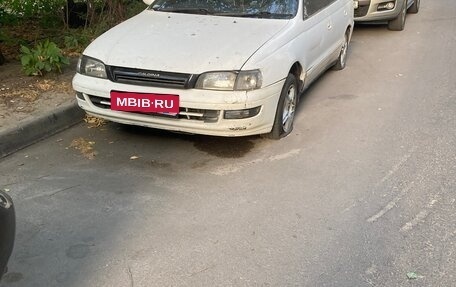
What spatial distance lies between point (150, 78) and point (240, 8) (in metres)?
1.45

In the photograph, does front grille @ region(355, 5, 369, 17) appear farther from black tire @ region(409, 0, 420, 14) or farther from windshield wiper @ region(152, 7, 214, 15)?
windshield wiper @ region(152, 7, 214, 15)

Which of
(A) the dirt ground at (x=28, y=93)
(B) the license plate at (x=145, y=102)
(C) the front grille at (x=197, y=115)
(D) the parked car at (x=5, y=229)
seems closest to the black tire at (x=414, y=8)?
(A) the dirt ground at (x=28, y=93)

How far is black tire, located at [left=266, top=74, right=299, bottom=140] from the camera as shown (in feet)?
15.3

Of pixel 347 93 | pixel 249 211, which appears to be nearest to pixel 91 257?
pixel 249 211

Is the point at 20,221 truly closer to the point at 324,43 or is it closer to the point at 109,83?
the point at 109,83

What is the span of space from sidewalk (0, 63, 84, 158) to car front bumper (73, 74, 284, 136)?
64 centimetres

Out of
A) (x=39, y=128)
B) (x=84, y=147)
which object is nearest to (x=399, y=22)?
(x=84, y=147)

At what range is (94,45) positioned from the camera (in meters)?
4.64

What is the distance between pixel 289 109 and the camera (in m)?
4.96

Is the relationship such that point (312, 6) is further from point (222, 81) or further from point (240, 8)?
point (222, 81)

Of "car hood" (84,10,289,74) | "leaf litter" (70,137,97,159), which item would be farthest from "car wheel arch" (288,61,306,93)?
"leaf litter" (70,137,97,159)

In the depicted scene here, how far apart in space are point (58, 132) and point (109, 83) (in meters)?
1.03

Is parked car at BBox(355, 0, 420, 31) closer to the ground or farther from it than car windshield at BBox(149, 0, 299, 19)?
closer to the ground

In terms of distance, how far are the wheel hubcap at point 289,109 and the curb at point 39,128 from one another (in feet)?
6.69
